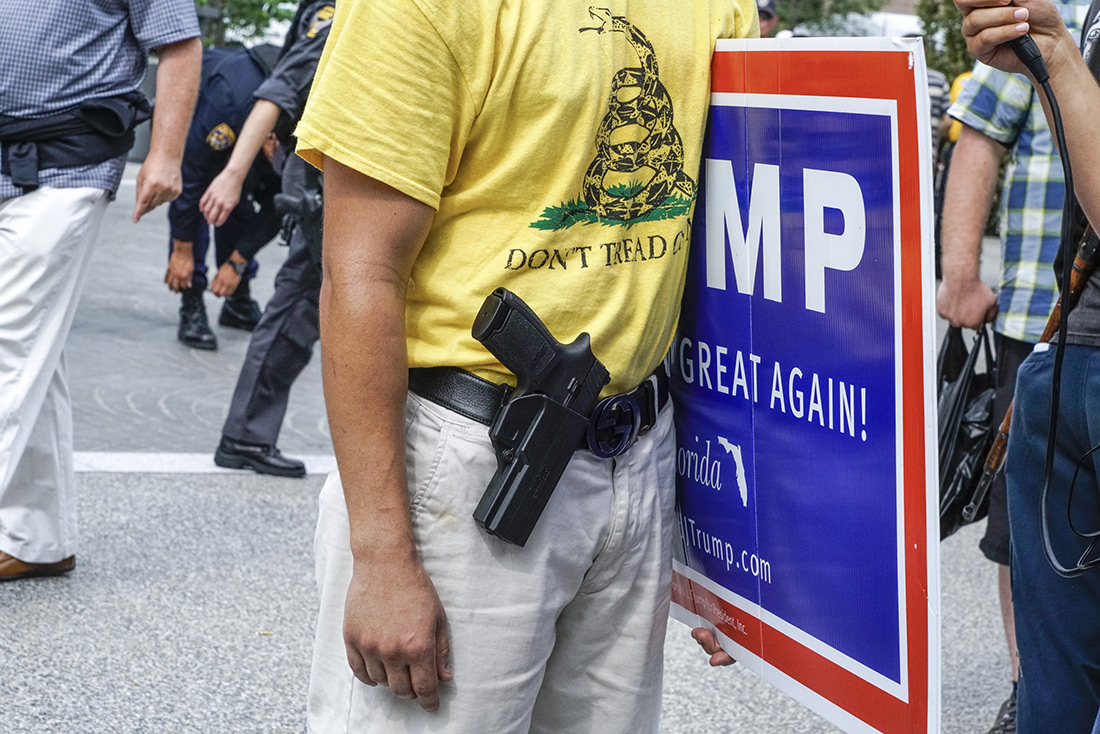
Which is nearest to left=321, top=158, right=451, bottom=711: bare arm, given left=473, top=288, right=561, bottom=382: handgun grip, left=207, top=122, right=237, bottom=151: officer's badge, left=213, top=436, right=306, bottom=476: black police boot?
left=473, top=288, right=561, bottom=382: handgun grip

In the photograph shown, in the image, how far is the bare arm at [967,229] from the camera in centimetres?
325

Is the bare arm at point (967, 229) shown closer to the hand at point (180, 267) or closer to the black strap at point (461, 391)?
the black strap at point (461, 391)

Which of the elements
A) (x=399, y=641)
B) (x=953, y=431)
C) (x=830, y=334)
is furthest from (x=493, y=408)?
(x=953, y=431)

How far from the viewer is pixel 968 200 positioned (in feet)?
10.7

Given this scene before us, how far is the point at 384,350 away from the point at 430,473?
0.59ft

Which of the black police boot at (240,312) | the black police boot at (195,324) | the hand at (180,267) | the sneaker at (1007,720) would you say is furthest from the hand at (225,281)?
the sneaker at (1007,720)

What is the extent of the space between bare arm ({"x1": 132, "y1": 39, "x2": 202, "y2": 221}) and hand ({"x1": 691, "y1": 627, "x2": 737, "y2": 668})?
2403 millimetres

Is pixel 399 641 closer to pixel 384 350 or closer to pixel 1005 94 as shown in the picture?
pixel 384 350

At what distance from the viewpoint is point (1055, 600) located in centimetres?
223

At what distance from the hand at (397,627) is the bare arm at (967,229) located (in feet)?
6.87

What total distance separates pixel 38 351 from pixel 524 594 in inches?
89.7

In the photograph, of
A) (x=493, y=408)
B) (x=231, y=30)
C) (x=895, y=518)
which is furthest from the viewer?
(x=231, y=30)

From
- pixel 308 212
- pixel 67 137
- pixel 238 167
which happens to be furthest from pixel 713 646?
pixel 238 167

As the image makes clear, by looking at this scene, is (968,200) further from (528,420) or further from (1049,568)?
(528,420)
